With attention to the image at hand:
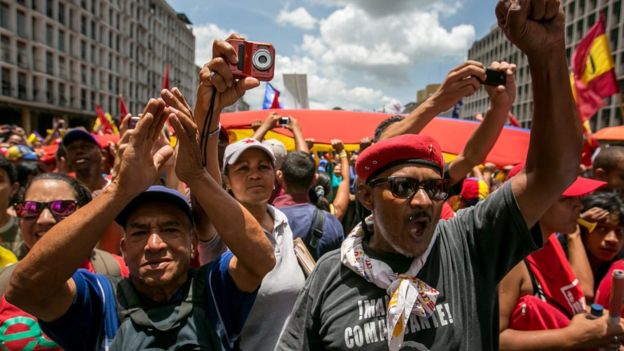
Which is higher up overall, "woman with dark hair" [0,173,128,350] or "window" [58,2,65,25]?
"window" [58,2,65,25]

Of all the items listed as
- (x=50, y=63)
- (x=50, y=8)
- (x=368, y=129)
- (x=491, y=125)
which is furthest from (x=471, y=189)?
(x=50, y=8)

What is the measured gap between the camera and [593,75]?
6.26 meters

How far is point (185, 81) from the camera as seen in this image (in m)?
72.8

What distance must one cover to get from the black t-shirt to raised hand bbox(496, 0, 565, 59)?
470mm

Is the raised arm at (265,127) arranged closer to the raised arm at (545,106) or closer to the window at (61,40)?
the raised arm at (545,106)

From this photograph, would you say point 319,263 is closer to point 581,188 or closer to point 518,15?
point 518,15

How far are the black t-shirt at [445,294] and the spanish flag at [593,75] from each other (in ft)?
18.5

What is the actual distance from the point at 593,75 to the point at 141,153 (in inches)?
276

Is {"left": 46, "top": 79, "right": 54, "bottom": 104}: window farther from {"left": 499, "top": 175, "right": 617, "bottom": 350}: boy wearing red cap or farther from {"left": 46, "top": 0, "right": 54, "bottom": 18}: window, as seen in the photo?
{"left": 499, "top": 175, "right": 617, "bottom": 350}: boy wearing red cap

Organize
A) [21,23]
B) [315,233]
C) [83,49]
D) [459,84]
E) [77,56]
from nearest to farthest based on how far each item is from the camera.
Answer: [459,84] < [315,233] < [21,23] < [77,56] < [83,49]

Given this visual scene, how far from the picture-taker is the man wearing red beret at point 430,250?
131 centimetres

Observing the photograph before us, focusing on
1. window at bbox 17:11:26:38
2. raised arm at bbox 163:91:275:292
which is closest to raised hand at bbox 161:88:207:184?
raised arm at bbox 163:91:275:292

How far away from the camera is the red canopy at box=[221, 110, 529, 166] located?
5.31 meters

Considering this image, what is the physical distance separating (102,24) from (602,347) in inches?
2063
